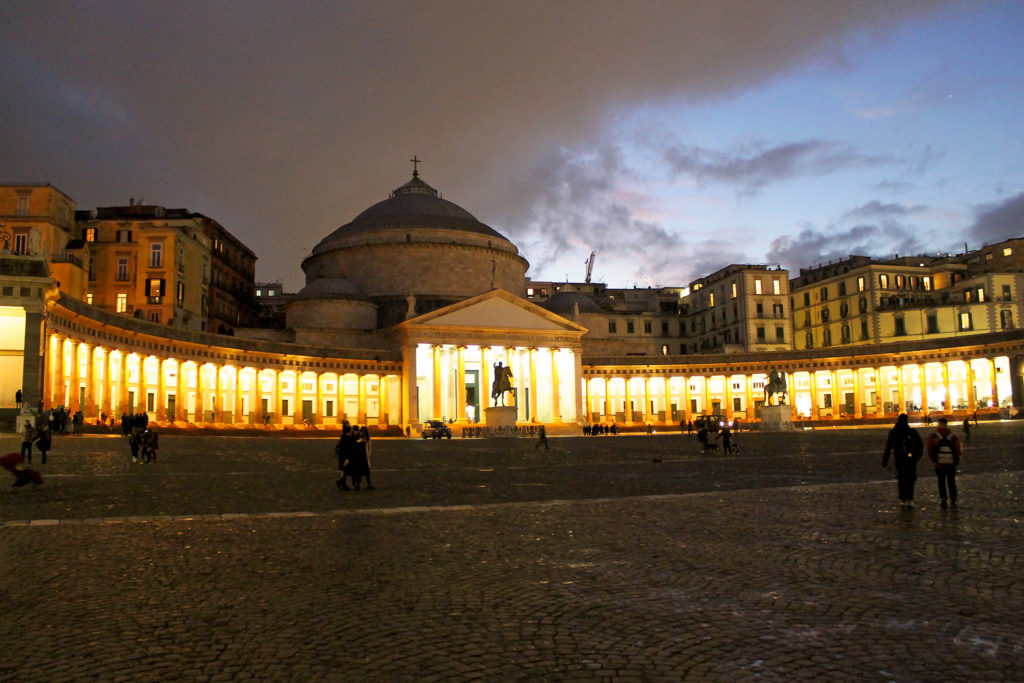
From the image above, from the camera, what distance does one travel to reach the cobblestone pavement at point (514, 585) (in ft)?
18.8

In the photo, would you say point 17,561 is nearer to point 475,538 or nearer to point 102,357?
point 475,538

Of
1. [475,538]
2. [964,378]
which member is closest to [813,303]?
[964,378]

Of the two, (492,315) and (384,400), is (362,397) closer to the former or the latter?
(384,400)

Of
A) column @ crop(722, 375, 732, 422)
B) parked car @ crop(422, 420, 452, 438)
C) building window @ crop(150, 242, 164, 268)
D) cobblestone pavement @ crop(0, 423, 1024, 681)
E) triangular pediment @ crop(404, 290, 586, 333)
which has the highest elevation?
building window @ crop(150, 242, 164, 268)

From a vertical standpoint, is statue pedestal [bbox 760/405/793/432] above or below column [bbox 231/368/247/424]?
below

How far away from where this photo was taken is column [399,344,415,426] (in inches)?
2734

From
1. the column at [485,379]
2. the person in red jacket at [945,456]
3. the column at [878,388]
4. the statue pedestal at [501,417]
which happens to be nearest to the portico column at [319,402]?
the column at [485,379]

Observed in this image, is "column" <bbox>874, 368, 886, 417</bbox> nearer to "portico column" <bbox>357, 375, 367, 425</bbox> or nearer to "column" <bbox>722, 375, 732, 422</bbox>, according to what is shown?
"column" <bbox>722, 375, 732, 422</bbox>

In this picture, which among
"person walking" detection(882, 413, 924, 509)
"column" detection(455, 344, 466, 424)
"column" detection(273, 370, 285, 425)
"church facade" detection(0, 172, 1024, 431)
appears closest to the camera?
"person walking" detection(882, 413, 924, 509)

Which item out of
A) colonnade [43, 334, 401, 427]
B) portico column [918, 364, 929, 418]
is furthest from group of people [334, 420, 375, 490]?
portico column [918, 364, 929, 418]

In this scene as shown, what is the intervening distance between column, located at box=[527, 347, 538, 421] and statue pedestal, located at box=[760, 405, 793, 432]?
22151 millimetres

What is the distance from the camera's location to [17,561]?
30.5 feet

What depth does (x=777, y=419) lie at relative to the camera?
186ft

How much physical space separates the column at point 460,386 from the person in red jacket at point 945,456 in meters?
57.6
